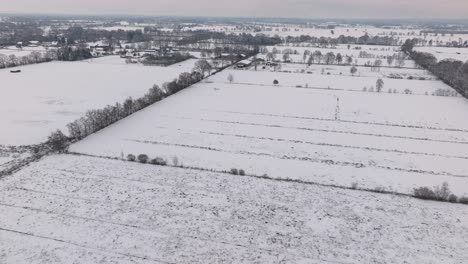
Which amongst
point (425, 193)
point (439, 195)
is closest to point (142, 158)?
point (425, 193)

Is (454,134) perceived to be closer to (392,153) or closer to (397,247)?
(392,153)

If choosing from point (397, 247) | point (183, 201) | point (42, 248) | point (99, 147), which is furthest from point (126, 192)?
point (397, 247)

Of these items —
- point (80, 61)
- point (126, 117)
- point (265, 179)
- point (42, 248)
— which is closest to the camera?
point (42, 248)

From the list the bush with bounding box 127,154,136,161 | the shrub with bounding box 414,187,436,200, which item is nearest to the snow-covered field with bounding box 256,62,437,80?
the bush with bounding box 127,154,136,161

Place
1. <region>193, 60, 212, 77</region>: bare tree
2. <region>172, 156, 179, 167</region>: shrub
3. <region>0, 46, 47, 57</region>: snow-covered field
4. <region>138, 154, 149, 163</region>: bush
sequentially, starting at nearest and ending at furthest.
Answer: <region>172, 156, 179, 167</region>: shrub → <region>138, 154, 149, 163</region>: bush → <region>193, 60, 212, 77</region>: bare tree → <region>0, 46, 47, 57</region>: snow-covered field

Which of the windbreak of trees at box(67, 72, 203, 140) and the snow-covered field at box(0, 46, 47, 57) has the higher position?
the snow-covered field at box(0, 46, 47, 57)

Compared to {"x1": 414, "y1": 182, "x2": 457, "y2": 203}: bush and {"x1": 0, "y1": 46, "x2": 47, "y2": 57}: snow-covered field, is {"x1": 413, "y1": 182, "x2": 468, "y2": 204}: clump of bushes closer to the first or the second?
{"x1": 414, "y1": 182, "x2": 457, "y2": 203}: bush
